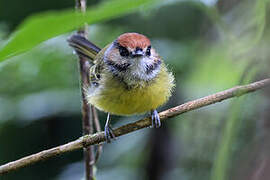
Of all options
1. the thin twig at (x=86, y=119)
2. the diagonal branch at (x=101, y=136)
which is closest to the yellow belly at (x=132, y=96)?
the thin twig at (x=86, y=119)

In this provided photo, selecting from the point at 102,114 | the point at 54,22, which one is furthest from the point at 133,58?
the point at 54,22

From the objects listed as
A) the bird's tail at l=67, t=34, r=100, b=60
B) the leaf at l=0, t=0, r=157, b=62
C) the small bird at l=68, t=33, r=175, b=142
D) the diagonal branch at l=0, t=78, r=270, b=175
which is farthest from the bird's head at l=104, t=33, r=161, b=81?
the leaf at l=0, t=0, r=157, b=62

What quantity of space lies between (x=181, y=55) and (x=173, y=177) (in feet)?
3.29

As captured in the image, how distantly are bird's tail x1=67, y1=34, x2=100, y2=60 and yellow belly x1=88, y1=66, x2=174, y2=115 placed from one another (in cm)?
37

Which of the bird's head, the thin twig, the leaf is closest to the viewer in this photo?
the leaf

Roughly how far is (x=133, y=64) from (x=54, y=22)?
2109 millimetres

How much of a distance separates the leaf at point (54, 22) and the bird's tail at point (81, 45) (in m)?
2.08

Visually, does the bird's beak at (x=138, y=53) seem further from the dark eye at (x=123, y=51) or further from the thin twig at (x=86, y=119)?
the thin twig at (x=86, y=119)

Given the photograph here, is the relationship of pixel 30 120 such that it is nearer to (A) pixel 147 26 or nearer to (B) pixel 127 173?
(B) pixel 127 173

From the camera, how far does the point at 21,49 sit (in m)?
0.69

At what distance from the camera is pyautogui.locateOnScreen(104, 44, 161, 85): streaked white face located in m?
2.62

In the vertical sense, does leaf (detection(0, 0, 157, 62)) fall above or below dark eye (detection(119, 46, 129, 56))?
below

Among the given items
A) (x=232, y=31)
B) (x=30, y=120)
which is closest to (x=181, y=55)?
(x=232, y=31)

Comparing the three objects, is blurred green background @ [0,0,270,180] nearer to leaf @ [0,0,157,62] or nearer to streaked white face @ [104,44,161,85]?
streaked white face @ [104,44,161,85]
